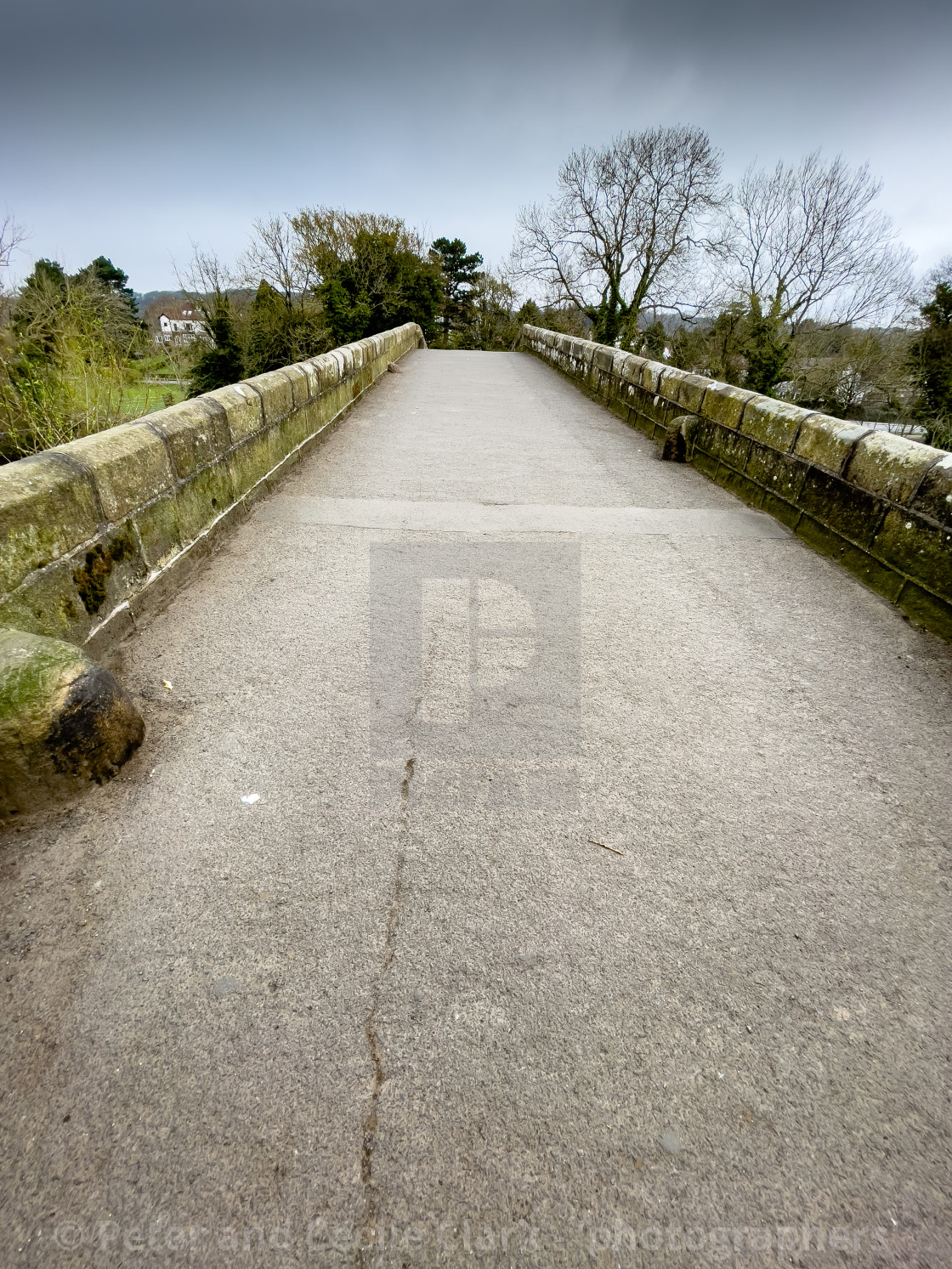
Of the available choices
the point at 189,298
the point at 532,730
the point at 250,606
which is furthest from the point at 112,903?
the point at 189,298

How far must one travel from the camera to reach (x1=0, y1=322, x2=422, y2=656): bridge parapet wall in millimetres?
2189

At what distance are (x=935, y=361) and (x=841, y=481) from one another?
86.6ft

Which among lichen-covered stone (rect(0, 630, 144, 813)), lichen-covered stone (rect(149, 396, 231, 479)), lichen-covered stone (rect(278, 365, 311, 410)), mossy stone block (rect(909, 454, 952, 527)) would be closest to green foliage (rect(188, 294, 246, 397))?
lichen-covered stone (rect(278, 365, 311, 410))

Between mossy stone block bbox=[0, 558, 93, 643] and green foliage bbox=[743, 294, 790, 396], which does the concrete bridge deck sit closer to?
mossy stone block bbox=[0, 558, 93, 643]

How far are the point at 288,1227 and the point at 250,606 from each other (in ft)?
8.20

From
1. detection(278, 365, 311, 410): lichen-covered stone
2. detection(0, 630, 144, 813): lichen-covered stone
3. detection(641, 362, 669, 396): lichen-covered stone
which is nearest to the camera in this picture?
detection(0, 630, 144, 813): lichen-covered stone

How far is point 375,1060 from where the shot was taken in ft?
4.43

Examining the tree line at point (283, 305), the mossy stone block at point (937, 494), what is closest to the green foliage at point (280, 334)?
the tree line at point (283, 305)

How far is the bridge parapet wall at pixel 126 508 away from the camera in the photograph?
Answer: 2189mm

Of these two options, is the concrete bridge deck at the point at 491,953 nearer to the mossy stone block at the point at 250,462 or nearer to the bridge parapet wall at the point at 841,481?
the bridge parapet wall at the point at 841,481

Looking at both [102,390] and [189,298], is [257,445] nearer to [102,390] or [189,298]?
[102,390]

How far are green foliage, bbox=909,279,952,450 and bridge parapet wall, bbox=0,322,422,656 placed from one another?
85.9ft

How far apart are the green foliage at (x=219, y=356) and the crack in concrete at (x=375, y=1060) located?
2695 cm

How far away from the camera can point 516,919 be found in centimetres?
166
